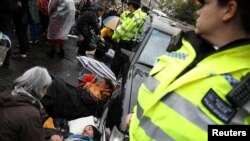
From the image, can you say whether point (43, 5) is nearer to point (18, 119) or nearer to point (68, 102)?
point (68, 102)

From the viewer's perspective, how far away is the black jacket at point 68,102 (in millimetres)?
5551

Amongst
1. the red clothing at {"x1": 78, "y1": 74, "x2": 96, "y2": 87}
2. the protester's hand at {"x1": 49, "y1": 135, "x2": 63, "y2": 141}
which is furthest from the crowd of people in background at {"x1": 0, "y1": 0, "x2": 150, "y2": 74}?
the protester's hand at {"x1": 49, "y1": 135, "x2": 63, "y2": 141}

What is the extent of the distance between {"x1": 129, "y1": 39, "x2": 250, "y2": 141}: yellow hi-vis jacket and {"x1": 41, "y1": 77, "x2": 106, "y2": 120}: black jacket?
399 cm

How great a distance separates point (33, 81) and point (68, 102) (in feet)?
6.07

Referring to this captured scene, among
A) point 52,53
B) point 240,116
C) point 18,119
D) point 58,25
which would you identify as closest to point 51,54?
point 52,53

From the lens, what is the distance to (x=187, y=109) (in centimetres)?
151

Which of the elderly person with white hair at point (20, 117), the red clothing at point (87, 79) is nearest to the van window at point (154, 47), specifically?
the red clothing at point (87, 79)

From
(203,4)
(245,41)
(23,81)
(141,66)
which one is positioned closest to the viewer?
(245,41)

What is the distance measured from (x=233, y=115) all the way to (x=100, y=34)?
10261mm

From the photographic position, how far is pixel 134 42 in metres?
8.35

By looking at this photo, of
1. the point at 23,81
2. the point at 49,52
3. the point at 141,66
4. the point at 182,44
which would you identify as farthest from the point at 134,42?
the point at 182,44

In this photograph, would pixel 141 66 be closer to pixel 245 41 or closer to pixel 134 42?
pixel 134 42

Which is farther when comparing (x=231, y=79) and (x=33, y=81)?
(x=33, y=81)

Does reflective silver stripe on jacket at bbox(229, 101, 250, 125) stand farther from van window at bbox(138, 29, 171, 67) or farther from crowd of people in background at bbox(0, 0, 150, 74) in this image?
crowd of people in background at bbox(0, 0, 150, 74)
